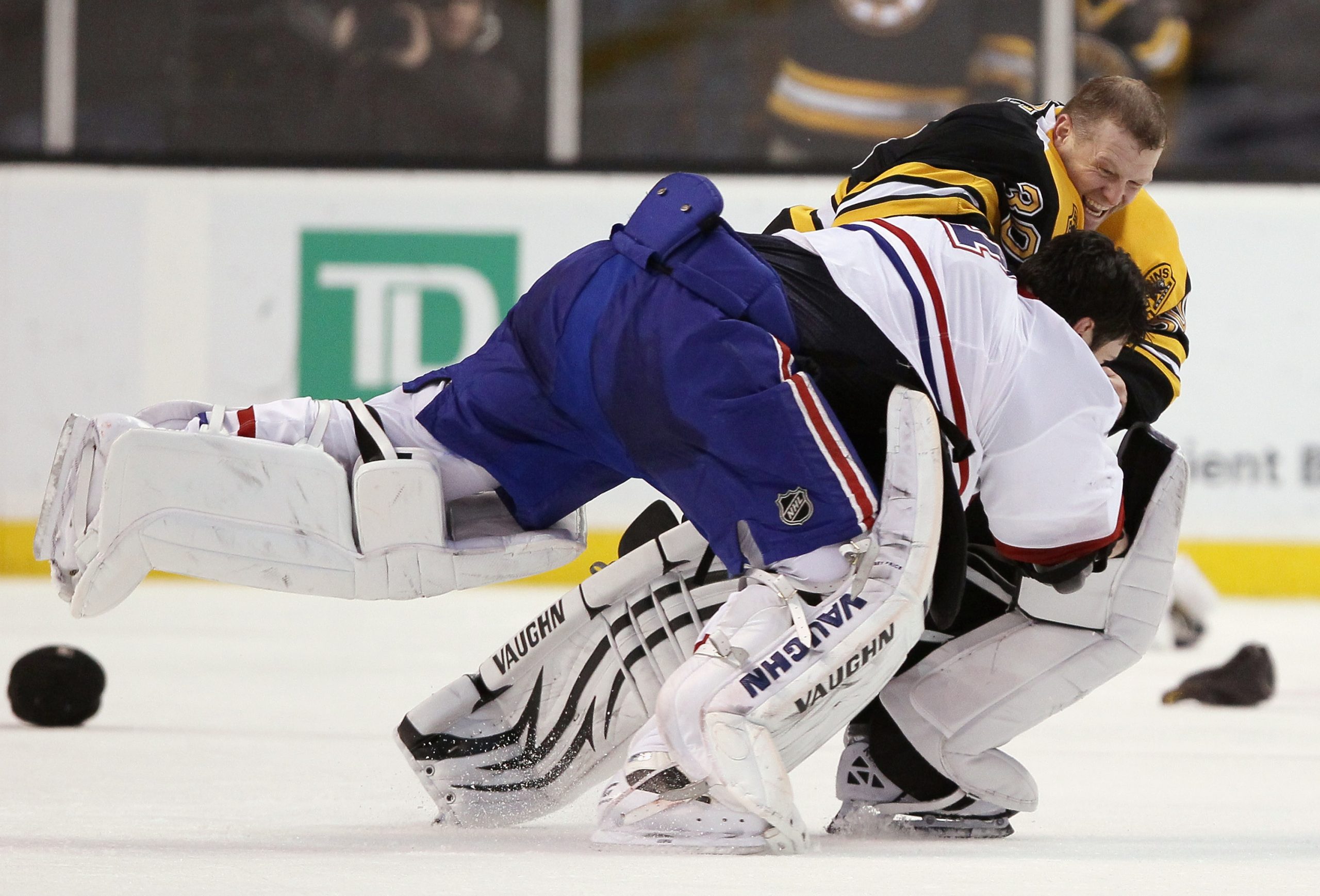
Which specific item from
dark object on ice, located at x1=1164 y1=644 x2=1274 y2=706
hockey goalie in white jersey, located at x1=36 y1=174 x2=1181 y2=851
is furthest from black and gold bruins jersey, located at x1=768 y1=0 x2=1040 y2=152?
hockey goalie in white jersey, located at x1=36 y1=174 x2=1181 y2=851

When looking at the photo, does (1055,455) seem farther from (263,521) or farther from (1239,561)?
(1239,561)

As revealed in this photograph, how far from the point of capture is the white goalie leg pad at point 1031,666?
221 cm

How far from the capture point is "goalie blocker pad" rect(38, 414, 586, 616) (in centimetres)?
206

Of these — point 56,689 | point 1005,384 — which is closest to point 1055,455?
point 1005,384

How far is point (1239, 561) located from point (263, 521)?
486 centimetres

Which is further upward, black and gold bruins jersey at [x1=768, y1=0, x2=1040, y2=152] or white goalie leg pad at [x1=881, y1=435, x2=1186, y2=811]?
black and gold bruins jersey at [x1=768, y1=0, x2=1040, y2=152]

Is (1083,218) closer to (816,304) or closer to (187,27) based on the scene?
(816,304)

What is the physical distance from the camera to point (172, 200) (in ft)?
21.0

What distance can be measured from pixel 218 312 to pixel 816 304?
4.63m

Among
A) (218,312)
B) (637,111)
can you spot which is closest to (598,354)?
(218,312)

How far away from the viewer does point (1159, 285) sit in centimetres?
241

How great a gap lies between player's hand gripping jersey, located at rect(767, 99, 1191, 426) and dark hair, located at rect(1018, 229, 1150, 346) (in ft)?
Answer: 0.38

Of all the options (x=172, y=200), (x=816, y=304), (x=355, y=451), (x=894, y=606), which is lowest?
(x=894, y=606)

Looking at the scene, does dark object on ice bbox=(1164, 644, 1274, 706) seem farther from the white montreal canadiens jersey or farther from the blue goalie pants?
the blue goalie pants
